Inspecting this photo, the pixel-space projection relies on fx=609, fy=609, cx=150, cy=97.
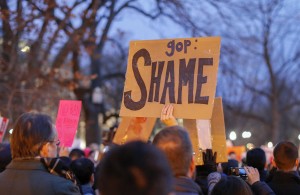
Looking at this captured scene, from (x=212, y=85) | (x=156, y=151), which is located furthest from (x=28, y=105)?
(x=156, y=151)

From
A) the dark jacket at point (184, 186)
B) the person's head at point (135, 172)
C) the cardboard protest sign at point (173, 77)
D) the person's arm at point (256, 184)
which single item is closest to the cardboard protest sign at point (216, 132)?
the cardboard protest sign at point (173, 77)

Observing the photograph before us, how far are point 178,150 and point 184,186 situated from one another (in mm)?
193

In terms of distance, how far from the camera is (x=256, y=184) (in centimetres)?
458

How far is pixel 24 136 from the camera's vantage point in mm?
3588

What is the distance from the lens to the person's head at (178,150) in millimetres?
3125

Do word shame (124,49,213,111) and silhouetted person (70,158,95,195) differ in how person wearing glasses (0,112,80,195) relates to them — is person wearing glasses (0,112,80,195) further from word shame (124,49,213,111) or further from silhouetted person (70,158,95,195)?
silhouetted person (70,158,95,195)

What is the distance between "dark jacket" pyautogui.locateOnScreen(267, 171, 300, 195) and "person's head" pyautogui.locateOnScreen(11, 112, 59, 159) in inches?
94.8

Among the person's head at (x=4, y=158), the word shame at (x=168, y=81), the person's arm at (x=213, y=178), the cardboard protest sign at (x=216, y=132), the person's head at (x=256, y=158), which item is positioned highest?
the word shame at (x=168, y=81)

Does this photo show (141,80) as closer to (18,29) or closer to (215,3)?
(18,29)

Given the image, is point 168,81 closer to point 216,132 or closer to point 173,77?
point 173,77

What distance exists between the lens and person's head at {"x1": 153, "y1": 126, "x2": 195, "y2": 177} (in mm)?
3125

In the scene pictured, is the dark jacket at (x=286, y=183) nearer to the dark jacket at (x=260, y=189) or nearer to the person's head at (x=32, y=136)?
the dark jacket at (x=260, y=189)

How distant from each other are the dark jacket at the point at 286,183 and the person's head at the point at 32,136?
2408 millimetres

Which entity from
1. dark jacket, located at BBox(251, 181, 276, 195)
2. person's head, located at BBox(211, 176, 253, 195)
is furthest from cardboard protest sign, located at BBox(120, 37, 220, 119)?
person's head, located at BBox(211, 176, 253, 195)
